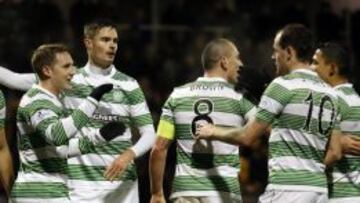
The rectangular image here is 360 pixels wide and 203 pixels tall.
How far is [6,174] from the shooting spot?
29.9 feet

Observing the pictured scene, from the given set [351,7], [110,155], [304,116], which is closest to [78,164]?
[110,155]

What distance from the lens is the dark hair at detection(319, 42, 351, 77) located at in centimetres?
937

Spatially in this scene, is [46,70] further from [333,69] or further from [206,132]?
[333,69]

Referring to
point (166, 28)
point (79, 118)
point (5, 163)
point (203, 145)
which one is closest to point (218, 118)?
point (203, 145)

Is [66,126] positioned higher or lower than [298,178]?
higher

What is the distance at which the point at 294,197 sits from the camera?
8.78 metres

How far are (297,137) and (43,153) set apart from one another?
6.15 feet

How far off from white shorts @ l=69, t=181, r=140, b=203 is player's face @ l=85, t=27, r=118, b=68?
3.27 feet

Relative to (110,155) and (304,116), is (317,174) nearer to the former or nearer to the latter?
(304,116)

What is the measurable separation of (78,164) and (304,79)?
1952 millimetres

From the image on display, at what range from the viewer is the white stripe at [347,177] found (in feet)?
30.7

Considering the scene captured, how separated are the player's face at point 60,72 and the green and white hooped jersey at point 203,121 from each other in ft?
3.00

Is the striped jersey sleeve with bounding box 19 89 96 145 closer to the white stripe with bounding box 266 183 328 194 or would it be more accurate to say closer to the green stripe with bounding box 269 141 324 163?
the green stripe with bounding box 269 141 324 163

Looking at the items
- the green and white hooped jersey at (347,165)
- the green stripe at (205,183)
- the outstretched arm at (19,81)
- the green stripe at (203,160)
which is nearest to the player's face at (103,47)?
the outstretched arm at (19,81)
